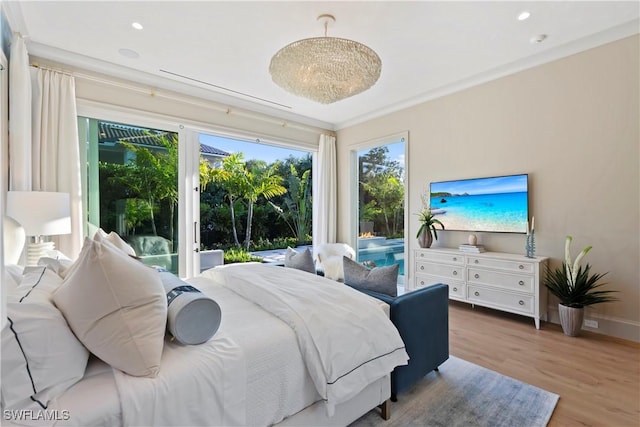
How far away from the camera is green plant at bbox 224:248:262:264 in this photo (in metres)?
4.86

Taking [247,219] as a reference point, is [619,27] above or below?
above

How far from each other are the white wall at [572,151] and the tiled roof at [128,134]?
12.6ft

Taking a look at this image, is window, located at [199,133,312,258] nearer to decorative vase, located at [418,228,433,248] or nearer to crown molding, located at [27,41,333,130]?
crown molding, located at [27,41,333,130]

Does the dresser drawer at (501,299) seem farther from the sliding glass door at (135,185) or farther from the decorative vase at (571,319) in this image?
the sliding glass door at (135,185)

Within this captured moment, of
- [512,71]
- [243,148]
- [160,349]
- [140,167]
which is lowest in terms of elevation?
[160,349]

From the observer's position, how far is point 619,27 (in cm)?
274

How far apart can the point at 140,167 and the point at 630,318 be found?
5.47m

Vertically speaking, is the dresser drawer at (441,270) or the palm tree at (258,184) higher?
the palm tree at (258,184)

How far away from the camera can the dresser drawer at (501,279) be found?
10.1 ft

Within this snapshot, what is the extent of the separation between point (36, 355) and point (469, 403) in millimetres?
2250

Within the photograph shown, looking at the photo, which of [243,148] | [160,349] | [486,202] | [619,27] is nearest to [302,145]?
[243,148]

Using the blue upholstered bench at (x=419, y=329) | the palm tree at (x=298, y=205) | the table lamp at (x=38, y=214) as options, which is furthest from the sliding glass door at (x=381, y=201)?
the table lamp at (x=38, y=214)

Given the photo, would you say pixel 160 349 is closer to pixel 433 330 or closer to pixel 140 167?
pixel 433 330

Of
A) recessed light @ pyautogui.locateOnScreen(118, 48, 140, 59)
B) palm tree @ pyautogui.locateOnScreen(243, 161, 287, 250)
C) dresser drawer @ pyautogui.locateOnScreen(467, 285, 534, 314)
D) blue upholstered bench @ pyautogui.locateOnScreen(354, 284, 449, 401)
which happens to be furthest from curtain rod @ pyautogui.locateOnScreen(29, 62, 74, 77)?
dresser drawer @ pyautogui.locateOnScreen(467, 285, 534, 314)
